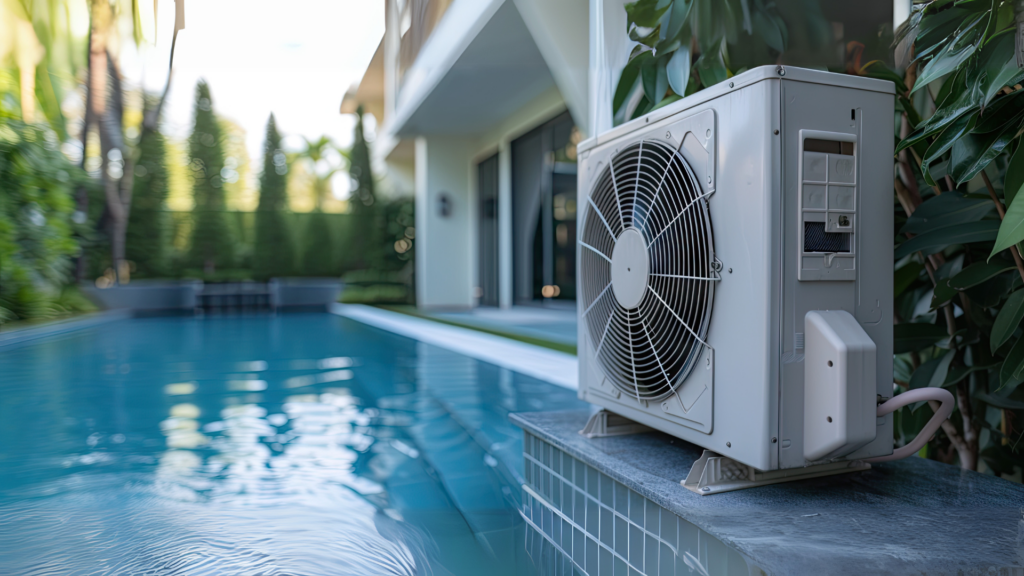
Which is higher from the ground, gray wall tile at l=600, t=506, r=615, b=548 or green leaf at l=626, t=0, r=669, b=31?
green leaf at l=626, t=0, r=669, b=31

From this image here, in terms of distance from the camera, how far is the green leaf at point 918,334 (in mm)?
1271

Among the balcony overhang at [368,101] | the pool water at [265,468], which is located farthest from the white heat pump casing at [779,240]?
the balcony overhang at [368,101]

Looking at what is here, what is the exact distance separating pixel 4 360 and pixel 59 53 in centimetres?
406

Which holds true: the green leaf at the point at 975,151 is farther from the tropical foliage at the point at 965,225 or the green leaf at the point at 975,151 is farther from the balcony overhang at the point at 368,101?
the balcony overhang at the point at 368,101

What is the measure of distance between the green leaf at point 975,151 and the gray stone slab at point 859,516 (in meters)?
0.47

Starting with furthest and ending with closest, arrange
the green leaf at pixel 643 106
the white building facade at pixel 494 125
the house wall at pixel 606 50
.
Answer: the white building facade at pixel 494 125, the house wall at pixel 606 50, the green leaf at pixel 643 106

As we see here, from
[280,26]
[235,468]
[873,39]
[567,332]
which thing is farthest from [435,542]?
[567,332]

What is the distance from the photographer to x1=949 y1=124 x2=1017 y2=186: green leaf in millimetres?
908

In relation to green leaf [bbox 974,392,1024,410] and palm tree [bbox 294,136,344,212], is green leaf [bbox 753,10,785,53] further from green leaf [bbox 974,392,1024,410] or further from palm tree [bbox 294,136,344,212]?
palm tree [bbox 294,136,344,212]

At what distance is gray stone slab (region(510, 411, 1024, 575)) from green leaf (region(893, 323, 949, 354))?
230mm

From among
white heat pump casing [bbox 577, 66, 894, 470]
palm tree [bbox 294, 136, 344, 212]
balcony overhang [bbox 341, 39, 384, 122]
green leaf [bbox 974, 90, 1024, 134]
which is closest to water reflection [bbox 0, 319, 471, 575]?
white heat pump casing [bbox 577, 66, 894, 470]

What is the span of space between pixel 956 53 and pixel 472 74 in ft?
19.4

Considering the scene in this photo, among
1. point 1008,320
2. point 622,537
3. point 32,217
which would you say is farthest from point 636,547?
point 32,217

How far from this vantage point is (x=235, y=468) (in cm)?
208
